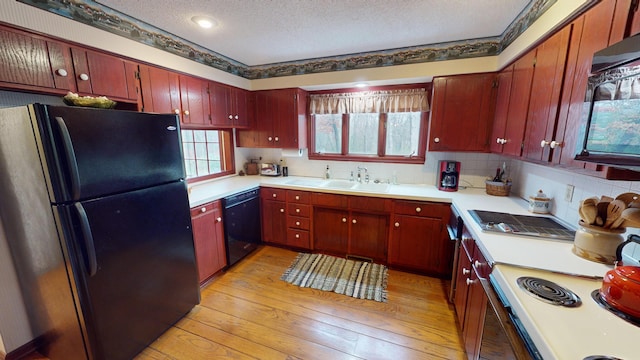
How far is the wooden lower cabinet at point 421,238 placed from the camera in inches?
92.7

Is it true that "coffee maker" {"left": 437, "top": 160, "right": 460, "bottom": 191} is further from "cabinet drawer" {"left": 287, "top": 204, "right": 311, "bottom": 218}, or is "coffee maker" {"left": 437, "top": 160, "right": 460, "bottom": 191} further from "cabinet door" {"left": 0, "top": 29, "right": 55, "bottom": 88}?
"cabinet door" {"left": 0, "top": 29, "right": 55, "bottom": 88}

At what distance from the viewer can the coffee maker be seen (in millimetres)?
2529

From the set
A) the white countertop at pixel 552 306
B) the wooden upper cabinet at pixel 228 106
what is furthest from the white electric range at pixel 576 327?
the wooden upper cabinet at pixel 228 106

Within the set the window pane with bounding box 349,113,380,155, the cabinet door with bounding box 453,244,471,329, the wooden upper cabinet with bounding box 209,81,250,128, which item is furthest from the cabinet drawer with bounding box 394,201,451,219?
the wooden upper cabinet with bounding box 209,81,250,128

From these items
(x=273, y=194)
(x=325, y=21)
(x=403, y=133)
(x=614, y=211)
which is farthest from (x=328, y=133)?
(x=614, y=211)

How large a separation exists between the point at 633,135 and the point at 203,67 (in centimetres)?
313

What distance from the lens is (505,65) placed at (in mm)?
2084

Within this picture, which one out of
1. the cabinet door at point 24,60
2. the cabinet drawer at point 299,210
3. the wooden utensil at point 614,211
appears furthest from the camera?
the cabinet drawer at point 299,210

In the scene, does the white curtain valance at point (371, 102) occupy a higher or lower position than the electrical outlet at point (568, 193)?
higher

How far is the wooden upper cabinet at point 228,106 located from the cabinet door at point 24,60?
1.32 meters

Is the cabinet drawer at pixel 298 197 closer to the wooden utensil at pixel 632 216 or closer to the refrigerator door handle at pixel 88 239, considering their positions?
the refrigerator door handle at pixel 88 239

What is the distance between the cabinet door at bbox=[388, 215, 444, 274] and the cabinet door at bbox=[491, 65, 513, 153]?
2.86 ft

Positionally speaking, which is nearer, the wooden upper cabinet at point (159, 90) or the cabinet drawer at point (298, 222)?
the wooden upper cabinet at point (159, 90)

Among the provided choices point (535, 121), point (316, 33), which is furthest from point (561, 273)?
point (316, 33)
